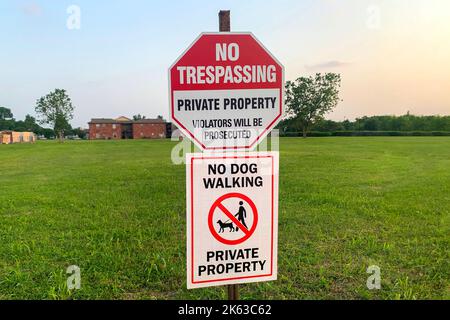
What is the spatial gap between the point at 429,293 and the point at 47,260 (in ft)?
13.6

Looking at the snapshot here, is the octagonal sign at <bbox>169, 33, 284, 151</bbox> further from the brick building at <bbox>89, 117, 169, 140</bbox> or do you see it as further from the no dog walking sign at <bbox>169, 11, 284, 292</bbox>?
the brick building at <bbox>89, 117, 169, 140</bbox>

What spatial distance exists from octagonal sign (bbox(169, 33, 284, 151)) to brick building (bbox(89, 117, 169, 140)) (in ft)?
225

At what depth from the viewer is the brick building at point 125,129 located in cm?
7012

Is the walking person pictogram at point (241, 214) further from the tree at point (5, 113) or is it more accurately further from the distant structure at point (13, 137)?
the tree at point (5, 113)

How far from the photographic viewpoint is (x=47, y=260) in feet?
12.7

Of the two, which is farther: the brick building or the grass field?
the brick building

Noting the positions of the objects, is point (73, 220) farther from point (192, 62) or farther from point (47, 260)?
point (192, 62)

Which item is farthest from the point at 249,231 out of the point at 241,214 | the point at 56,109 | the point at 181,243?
the point at 56,109

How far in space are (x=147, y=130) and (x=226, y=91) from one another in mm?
71389

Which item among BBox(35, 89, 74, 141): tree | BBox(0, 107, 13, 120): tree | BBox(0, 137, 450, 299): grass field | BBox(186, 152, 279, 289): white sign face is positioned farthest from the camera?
BBox(0, 107, 13, 120): tree

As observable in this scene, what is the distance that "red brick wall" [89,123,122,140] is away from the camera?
70000mm

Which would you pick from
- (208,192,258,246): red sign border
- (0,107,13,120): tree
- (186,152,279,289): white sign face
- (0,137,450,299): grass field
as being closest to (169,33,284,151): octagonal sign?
(186,152,279,289): white sign face

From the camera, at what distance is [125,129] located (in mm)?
72312

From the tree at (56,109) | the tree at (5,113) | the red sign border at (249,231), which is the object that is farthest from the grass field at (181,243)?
the tree at (5,113)
